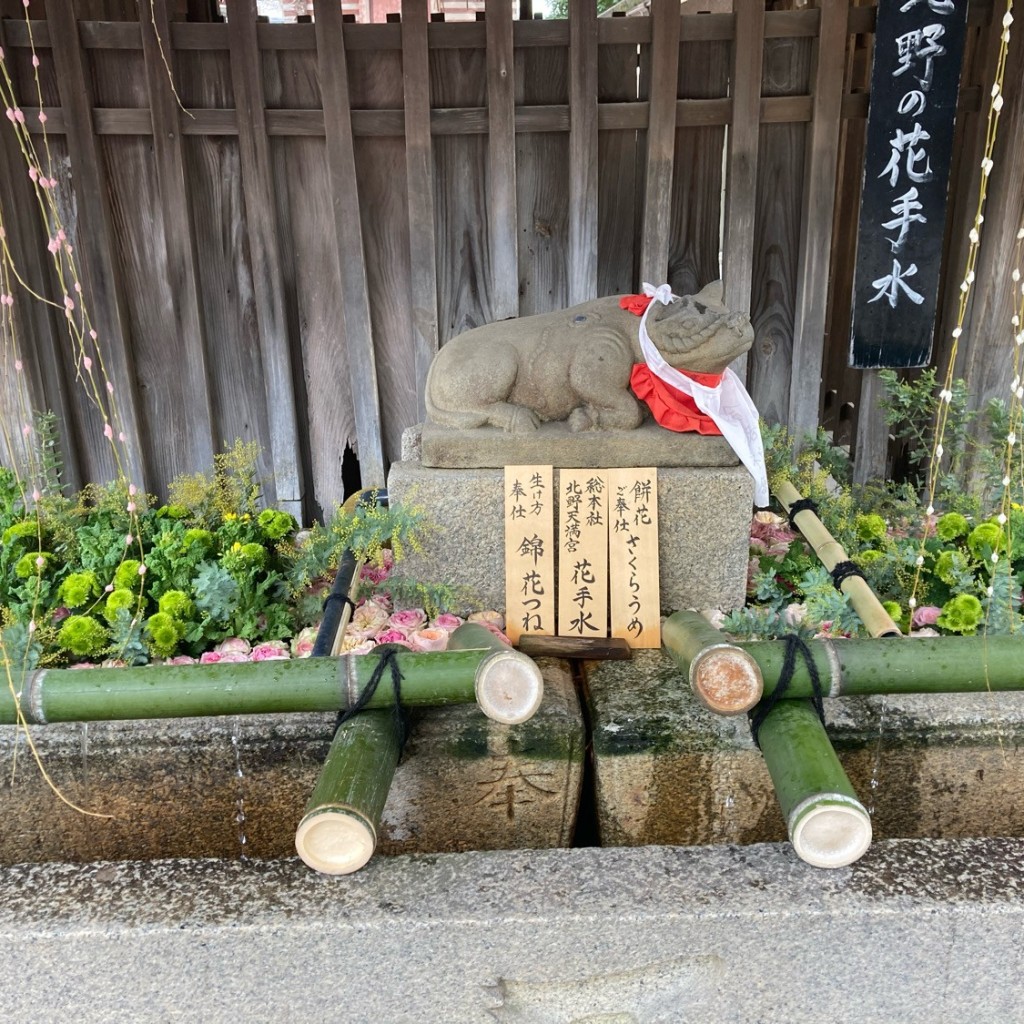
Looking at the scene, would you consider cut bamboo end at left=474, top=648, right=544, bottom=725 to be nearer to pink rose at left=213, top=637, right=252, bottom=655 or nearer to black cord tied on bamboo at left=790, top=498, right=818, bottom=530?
pink rose at left=213, top=637, right=252, bottom=655

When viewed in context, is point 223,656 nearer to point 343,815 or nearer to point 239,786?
point 239,786

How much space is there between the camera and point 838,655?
1767mm

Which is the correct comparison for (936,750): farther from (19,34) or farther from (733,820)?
(19,34)

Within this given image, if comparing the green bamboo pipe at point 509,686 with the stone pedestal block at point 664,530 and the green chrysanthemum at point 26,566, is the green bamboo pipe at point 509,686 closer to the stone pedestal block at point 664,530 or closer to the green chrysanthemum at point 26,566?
the stone pedestal block at point 664,530

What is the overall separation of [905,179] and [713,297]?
1374mm

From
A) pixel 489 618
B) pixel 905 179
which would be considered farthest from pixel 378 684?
pixel 905 179

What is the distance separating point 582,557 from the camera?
2436 mm

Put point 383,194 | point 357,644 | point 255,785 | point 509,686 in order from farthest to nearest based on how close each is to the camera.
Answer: point 383,194, point 357,644, point 255,785, point 509,686

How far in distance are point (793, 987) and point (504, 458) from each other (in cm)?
151

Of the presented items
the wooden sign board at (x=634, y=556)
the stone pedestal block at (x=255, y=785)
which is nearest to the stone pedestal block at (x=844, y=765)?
the stone pedestal block at (x=255, y=785)

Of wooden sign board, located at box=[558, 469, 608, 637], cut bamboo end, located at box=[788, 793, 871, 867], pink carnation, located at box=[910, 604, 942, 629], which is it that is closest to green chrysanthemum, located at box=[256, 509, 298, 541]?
wooden sign board, located at box=[558, 469, 608, 637]

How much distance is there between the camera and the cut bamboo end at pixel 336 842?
4.85 feet

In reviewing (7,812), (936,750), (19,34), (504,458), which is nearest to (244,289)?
(19,34)

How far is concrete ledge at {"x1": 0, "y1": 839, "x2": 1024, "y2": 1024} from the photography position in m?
1.42
